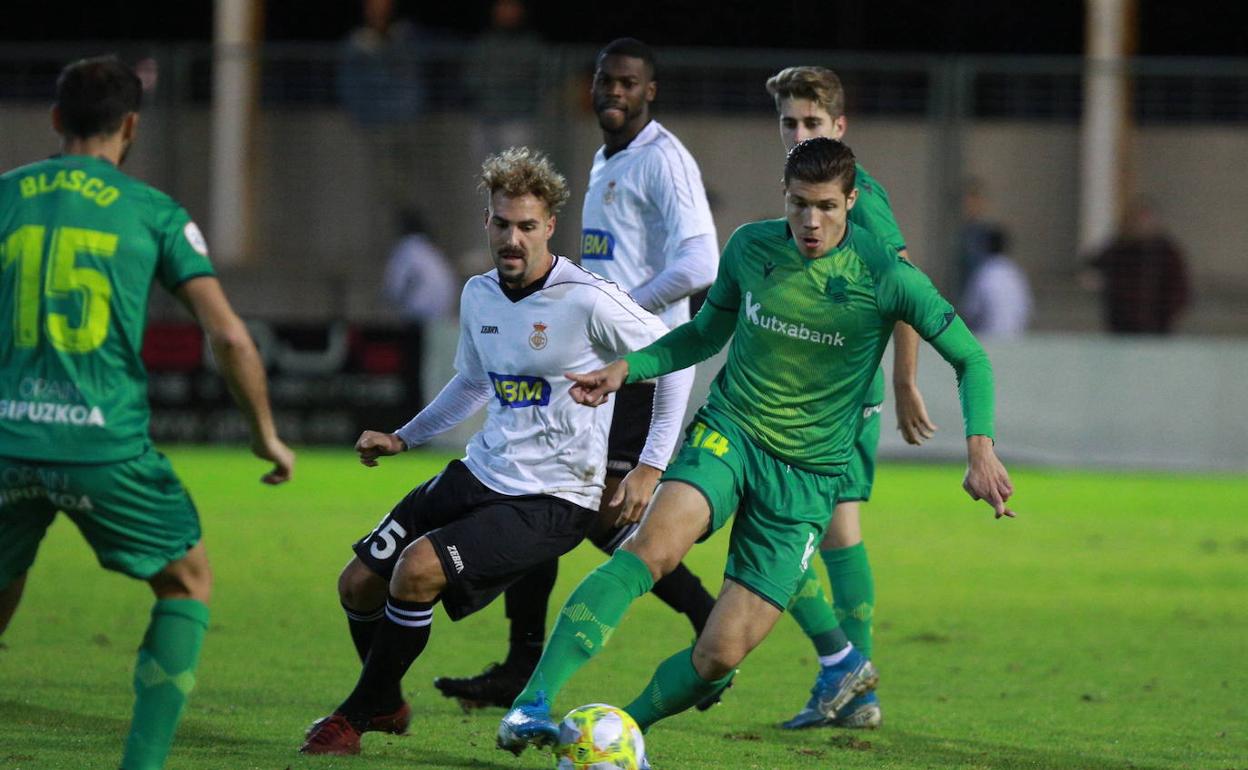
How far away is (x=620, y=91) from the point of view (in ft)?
23.7

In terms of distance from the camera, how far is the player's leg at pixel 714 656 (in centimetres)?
545

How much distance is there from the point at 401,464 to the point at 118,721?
977cm

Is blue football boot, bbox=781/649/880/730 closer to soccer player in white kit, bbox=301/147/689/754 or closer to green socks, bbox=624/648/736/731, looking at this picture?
green socks, bbox=624/648/736/731

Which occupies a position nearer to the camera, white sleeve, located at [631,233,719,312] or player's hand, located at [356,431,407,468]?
player's hand, located at [356,431,407,468]

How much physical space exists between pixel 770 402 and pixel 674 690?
0.92m

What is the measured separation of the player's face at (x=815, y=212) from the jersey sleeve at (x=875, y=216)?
482mm

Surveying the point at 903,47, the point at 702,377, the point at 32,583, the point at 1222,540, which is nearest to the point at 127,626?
the point at 32,583

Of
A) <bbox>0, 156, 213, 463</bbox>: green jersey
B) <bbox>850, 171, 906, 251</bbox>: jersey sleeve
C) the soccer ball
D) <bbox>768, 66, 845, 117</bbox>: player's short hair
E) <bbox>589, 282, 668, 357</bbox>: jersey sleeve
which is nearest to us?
<bbox>0, 156, 213, 463</bbox>: green jersey

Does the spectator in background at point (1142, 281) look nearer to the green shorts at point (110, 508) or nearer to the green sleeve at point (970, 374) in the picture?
the green sleeve at point (970, 374)

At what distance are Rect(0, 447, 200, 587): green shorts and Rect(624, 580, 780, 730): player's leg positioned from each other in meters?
1.48

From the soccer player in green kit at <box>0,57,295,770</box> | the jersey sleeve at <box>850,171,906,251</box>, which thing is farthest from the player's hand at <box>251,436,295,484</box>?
the jersey sleeve at <box>850,171,906,251</box>

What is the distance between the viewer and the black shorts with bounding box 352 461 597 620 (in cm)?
564

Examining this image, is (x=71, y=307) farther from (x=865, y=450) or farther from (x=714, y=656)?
(x=865, y=450)

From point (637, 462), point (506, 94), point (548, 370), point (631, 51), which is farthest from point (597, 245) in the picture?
point (506, 94)
